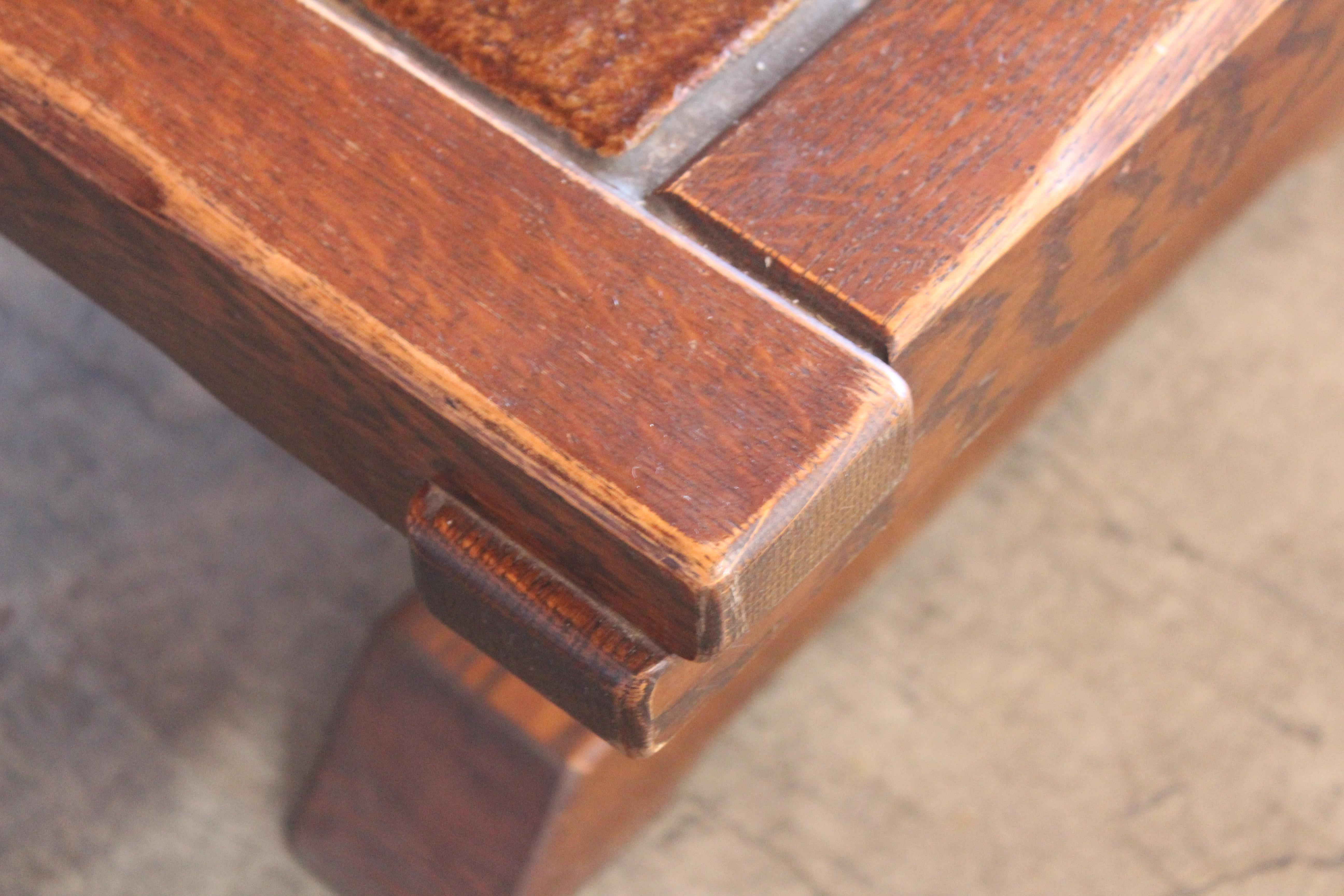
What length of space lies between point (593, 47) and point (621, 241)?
4.6 inches

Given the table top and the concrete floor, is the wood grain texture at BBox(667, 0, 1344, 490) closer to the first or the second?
the table top

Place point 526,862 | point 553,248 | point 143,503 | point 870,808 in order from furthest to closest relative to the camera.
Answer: point 143,503
point 870,808
point 526,862
point 553,248

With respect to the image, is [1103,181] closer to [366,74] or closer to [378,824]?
[366,74]

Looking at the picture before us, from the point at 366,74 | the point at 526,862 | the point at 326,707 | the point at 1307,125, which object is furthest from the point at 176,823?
the point at 1307,125

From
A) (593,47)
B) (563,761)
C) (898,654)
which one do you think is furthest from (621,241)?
(898,654)

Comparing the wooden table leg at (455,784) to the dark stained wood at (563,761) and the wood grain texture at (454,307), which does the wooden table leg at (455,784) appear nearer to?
the dark stained wood at (563,761)

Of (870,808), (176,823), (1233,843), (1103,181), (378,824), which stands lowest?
(176,823)

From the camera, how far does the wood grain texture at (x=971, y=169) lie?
1.86 feet

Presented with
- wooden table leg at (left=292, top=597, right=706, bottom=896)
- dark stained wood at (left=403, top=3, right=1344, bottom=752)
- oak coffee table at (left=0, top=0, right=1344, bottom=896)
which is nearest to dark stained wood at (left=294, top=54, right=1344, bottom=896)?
wooden table leg at (left=292, top=597, right=706, bottom=896)

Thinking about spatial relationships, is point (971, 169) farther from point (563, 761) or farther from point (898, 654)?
point (898, 654)

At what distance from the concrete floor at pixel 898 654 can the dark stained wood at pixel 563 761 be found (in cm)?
5

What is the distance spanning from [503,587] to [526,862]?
0.43 m

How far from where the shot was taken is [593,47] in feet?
2.05

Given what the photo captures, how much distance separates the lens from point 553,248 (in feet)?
1.82
